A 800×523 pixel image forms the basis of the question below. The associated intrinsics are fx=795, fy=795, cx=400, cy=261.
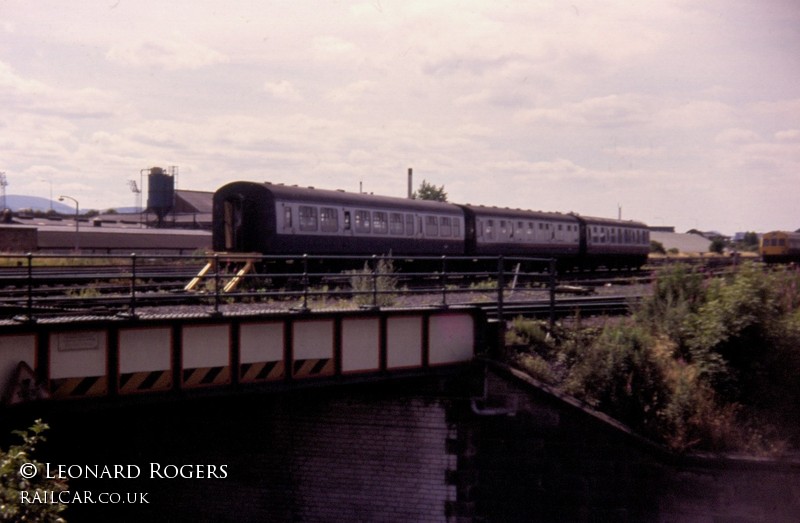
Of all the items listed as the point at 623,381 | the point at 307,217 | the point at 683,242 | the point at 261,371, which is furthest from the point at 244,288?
the point at 683,242

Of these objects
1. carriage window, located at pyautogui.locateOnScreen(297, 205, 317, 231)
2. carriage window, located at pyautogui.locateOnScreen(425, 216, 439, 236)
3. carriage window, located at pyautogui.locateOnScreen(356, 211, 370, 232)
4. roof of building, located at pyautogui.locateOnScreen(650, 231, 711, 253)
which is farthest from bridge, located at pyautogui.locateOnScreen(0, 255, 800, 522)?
roof of building, located at pyautogui.locateOnScreen(650, 231, 711, 253)

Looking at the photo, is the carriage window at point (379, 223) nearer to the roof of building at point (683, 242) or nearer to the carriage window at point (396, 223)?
the carriage window at point (396, 223)

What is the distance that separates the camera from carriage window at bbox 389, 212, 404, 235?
2869cm

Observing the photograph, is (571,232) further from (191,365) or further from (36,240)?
(191,365)

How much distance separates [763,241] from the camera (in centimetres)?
5412

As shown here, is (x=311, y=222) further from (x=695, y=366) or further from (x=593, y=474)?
(x=593, y=474)

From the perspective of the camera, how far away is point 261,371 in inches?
458

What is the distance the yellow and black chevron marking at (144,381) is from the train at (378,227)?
13.0 meters

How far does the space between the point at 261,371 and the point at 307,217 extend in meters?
13.7

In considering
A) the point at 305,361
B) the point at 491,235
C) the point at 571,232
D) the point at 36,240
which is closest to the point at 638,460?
the point at 305,361

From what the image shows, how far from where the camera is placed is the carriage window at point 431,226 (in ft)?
101

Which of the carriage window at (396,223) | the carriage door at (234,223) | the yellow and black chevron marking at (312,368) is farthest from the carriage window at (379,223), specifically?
the yellow and black chevron marking at (312,368)

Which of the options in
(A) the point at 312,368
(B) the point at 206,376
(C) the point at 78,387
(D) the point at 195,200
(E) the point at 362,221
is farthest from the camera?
(D) the point at 195,200

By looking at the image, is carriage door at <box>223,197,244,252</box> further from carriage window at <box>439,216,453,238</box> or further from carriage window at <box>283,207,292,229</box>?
carriage window at <box>439,216,453,238</box>
